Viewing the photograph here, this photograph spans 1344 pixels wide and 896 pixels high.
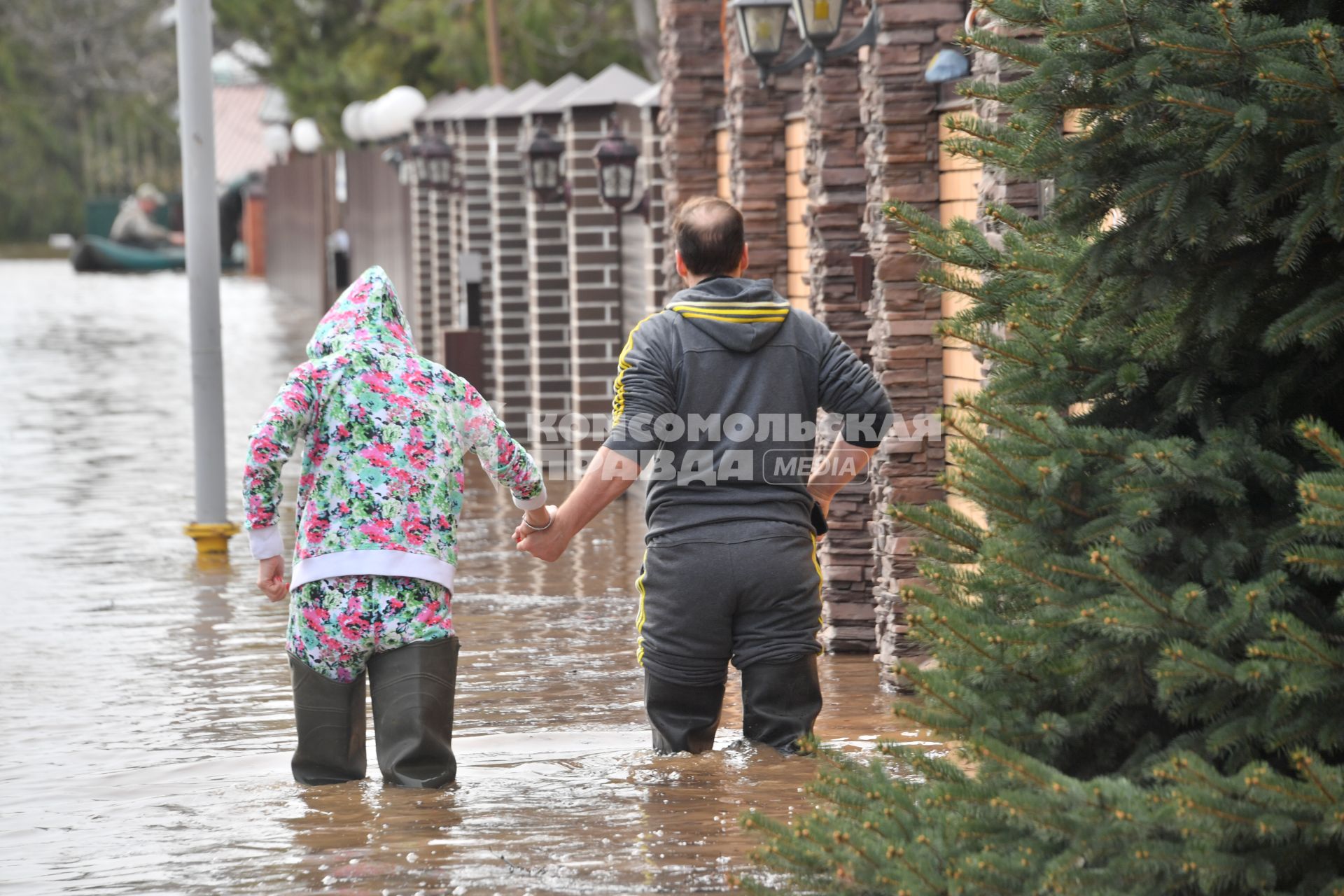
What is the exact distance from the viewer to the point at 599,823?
5.41 meters

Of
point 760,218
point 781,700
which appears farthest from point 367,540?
point 760,218

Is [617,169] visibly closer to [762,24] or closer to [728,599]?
[762,24]

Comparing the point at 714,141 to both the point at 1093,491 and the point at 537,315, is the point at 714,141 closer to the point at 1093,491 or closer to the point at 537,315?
the point at 537,315

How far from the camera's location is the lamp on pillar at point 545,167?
1428cm

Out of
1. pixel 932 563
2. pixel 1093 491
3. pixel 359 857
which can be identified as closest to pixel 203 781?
pixel 359 857

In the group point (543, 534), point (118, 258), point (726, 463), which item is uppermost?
point (118, 258)

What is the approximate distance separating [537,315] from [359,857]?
10273mm

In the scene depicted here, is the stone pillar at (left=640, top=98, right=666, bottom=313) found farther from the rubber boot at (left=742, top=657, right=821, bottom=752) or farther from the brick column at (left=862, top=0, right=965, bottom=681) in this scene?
the rubber boot at (left=742, top=657, right=821, bottom=752)

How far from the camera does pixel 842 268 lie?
8.54 m

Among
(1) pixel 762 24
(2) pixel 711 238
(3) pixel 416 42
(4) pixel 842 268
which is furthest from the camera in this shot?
(3) pixel 416 42

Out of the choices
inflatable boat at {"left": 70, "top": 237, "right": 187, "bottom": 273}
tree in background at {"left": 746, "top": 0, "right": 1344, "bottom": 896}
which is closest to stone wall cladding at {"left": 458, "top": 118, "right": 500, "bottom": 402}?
tree in background at {"left": 746, "top": 0, "right": 1344, "bottom": 896}

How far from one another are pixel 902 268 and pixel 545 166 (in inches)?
280

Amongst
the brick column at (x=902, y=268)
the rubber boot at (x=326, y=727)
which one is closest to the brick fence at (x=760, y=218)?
the brick column at (x=902, y=268)

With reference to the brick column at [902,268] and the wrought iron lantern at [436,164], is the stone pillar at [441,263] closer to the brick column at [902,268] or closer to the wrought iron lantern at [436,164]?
the wrought iron lantern at [436,164]
